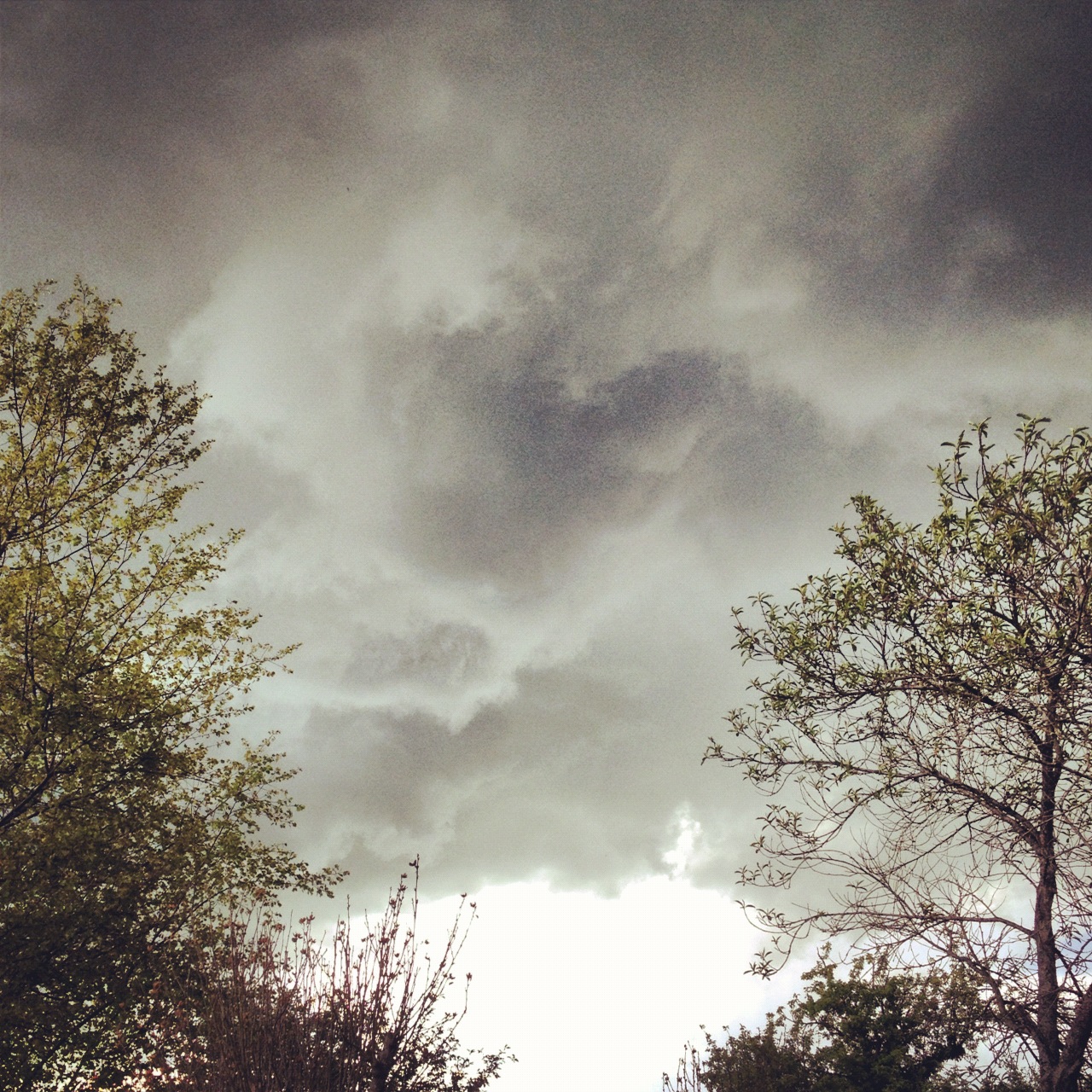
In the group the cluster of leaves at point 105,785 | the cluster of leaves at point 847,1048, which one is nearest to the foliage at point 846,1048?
the cluster of leaves at point 847,1048

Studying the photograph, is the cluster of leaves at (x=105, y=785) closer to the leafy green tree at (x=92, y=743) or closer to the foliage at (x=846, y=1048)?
the leafy green tree at (x=92, y=743)

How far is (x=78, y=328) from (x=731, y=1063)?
28872mm

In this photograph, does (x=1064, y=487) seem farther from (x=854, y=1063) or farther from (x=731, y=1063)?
(x=731, y=1063)

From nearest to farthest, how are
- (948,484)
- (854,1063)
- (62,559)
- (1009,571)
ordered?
(1009,571), (948,484), (62,559), (854,1063)

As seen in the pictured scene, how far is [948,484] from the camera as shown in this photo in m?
9.20

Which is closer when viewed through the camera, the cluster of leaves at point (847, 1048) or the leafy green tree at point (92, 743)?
the leafy green tree at point (92, 743)

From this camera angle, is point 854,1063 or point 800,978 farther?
point 800,978

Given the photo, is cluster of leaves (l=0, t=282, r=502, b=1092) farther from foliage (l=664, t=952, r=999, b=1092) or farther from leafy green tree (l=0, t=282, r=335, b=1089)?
foliage (l=664, t=952, r=999, b=1092)

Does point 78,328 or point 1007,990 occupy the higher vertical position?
point 78,328

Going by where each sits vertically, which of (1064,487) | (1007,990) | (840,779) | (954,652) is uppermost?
(1064,487)

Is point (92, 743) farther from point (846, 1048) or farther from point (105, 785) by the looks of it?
point (846, 1048)

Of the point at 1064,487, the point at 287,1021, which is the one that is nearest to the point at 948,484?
the point at 1064,487

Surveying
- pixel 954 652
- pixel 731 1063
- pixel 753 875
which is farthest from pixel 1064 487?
pixel 731 1063

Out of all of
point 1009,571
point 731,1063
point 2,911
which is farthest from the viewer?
point 731,1063
